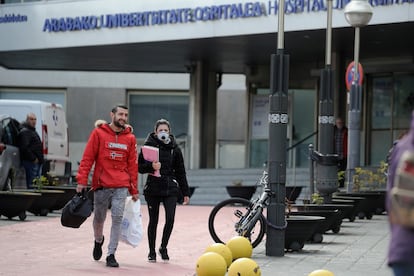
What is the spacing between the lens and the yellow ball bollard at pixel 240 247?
1162 cm

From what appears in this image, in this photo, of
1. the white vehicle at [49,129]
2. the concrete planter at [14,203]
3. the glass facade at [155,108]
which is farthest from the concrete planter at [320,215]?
the glass facade at [155,108]

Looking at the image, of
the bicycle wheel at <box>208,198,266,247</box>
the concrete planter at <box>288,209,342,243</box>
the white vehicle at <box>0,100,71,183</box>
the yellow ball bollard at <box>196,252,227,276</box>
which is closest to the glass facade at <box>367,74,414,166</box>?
the white vehicle at <box>0,100,71,183</box>

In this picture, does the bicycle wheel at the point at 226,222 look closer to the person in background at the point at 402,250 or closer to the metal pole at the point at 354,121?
the person in background at the point at 402,250

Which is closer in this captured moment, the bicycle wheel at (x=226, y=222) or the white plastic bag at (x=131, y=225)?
the white plastic bag at (x=131, y=225)

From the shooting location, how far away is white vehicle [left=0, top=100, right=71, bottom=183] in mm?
24344

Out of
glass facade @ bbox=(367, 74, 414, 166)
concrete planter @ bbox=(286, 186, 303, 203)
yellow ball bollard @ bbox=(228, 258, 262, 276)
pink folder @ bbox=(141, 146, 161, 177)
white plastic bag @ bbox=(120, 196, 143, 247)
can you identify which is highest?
glass facade @ bbox=(367, 74, 414, 166)

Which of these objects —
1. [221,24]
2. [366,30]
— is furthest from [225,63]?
[366,30]

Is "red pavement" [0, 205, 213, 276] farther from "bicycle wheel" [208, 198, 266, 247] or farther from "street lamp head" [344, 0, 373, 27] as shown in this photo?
"street lamp head" [344, 0, 373, 27]

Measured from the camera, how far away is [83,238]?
49.9 ft

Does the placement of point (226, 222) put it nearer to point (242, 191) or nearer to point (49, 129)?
point (49, 129)

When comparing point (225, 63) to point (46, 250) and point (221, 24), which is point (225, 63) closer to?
point (221, 24)

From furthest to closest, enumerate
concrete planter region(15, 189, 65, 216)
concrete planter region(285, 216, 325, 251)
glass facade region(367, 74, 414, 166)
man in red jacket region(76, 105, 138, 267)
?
glass facade region(367, 74, 414, 166)
concrete planter region(15, 189, 65, 216)
concrete planter region(285, 216, 325, 251)
man in red jacket region(76, 105, 138, 267)

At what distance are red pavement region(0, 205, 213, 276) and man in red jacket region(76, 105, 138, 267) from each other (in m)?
0.49

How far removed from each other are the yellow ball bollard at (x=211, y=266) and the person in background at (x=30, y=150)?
12.0m
